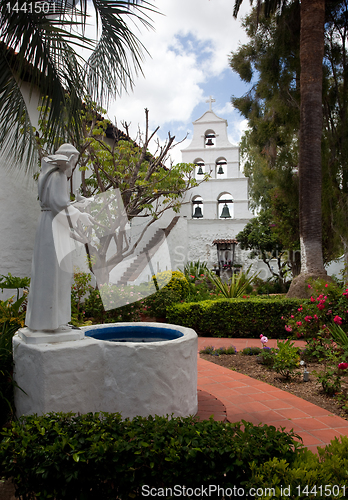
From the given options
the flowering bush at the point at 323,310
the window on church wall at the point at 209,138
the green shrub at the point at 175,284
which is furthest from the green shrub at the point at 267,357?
the window on church wall at the point at 209,138

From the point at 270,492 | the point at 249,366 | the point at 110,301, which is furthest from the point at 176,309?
the point at 270,492

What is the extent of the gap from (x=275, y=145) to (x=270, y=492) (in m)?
13.4

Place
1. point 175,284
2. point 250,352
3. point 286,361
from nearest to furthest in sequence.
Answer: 1. point 286,361
2. point 250,352
3. point 175,284

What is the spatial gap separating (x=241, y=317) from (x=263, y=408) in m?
4.13

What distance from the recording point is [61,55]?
430 cm

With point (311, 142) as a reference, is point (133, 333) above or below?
below

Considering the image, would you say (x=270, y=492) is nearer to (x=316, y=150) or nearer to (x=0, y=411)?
(x=0, y=411)

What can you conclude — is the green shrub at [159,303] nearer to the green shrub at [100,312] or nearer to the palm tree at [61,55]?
the green shrub at [100,312]

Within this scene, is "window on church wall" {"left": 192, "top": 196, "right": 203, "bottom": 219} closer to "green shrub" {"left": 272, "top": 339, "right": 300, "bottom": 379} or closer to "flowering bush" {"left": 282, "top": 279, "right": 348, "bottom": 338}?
"flowering bush" {"left": 282, "top": 279, "right": 348, "bottom": 338}

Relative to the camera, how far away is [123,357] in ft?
9.46

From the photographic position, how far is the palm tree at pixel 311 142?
8758 millimetres

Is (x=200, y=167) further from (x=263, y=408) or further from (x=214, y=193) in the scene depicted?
(x=263, y=408)

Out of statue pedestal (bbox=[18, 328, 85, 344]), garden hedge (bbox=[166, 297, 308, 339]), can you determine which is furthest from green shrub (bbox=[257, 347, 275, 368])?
statue pedestal (bbox=[18, 328, 85, 344])

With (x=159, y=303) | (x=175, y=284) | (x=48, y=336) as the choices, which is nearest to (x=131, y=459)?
(x=48, y=336)
